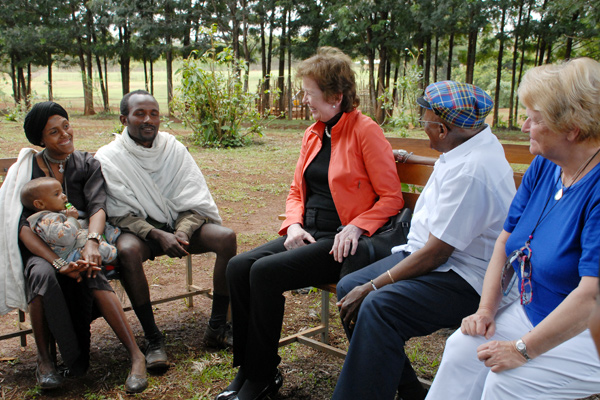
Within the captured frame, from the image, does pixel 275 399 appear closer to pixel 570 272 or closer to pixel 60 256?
pixel 60 256

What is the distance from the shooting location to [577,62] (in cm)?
185

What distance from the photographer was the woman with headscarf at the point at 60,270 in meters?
2.80

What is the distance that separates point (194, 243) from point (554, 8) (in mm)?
14655

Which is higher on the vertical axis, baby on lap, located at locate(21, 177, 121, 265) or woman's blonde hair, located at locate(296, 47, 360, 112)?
woman's blonde hair, located at locate(296, 47, 360, 112)

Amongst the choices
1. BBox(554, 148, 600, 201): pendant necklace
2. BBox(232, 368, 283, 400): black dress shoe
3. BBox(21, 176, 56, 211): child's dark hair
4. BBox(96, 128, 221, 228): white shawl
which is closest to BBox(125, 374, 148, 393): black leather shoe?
BBox(232, 368, 283, 400): black dress shoe

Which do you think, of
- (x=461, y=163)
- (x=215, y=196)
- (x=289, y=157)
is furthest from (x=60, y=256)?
(x=289, y=157)

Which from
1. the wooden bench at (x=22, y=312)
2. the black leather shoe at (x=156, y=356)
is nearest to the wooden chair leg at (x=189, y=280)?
the wooden bench at (x=22, y=312)

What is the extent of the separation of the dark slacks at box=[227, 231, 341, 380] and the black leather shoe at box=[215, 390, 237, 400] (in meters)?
0.13

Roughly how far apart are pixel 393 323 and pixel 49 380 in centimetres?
186

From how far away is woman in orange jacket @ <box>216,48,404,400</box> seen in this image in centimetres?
268

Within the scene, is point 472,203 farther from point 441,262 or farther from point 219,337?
point 219,337

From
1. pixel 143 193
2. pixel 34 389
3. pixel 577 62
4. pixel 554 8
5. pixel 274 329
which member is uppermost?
pixel 554 8

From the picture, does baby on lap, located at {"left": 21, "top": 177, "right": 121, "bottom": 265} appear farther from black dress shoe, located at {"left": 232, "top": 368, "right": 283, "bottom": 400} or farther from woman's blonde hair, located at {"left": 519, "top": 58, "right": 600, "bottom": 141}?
woman's blonde hair, located at {"left": 519, "top": 58, "right": 600, "bottom": 141}

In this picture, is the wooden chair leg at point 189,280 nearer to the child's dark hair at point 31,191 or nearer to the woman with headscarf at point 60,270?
the woman with headscarf at point 60,270
